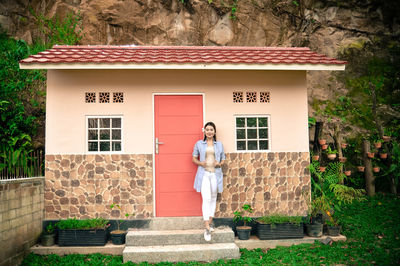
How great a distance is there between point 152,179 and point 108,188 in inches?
36.0

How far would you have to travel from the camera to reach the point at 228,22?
1220cm

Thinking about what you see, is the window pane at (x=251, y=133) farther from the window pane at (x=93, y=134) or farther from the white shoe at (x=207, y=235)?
the window pane at (x=93, y=134)

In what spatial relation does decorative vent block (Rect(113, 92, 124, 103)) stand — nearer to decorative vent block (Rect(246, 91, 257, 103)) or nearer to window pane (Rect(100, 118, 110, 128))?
window pane (Rect(100, 118, 110, 128))

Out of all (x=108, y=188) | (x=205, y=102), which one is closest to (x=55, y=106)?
(x=108, y=188)

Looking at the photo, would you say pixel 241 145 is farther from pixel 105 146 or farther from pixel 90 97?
pixel 90 97

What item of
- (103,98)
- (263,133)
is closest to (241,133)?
(263,133)

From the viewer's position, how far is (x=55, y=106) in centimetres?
629

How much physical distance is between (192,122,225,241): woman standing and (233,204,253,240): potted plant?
584 millimetres

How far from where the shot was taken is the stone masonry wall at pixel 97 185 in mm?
6180

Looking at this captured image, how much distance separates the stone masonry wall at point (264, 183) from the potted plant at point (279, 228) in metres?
0.47

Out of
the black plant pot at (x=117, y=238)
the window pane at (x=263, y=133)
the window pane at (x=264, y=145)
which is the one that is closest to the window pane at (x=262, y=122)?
the window pane at (x=263, y=133)

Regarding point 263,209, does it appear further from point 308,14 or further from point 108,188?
point 308,14

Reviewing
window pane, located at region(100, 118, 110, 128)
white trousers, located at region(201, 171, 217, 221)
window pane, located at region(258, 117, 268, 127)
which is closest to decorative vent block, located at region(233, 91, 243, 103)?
window pane, located at region(258, 117, 268, 127)

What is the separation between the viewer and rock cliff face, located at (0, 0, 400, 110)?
11.7 m
